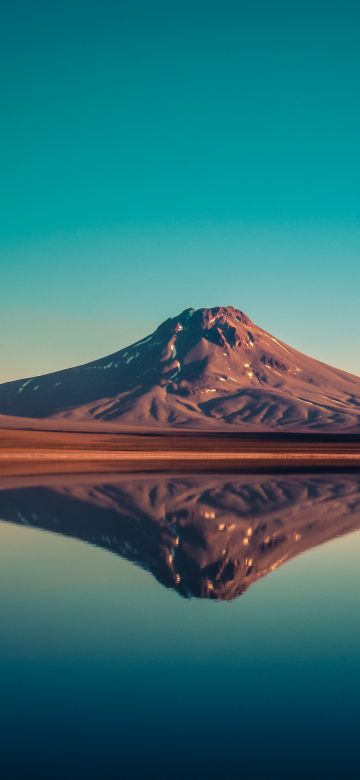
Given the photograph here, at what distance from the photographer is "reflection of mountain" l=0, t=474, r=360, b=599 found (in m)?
21.5

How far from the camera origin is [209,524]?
30141 millimetres

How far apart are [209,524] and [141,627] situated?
50.9 feet

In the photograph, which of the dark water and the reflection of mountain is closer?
the dark water

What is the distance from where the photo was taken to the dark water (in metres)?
9.48

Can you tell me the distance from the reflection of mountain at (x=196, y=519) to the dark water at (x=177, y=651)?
0.16 metres

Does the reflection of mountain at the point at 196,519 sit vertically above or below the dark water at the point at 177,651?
above

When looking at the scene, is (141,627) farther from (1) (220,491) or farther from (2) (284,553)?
(1) (220,491)

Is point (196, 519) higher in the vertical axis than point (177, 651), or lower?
higher

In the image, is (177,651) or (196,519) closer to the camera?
(177,651)

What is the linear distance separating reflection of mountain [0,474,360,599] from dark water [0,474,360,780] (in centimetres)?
16

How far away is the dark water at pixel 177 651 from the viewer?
31.1ft

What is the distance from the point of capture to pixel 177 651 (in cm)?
1332

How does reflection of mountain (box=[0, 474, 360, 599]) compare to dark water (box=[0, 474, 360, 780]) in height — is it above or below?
above

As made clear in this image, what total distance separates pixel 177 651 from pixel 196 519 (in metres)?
18.2
